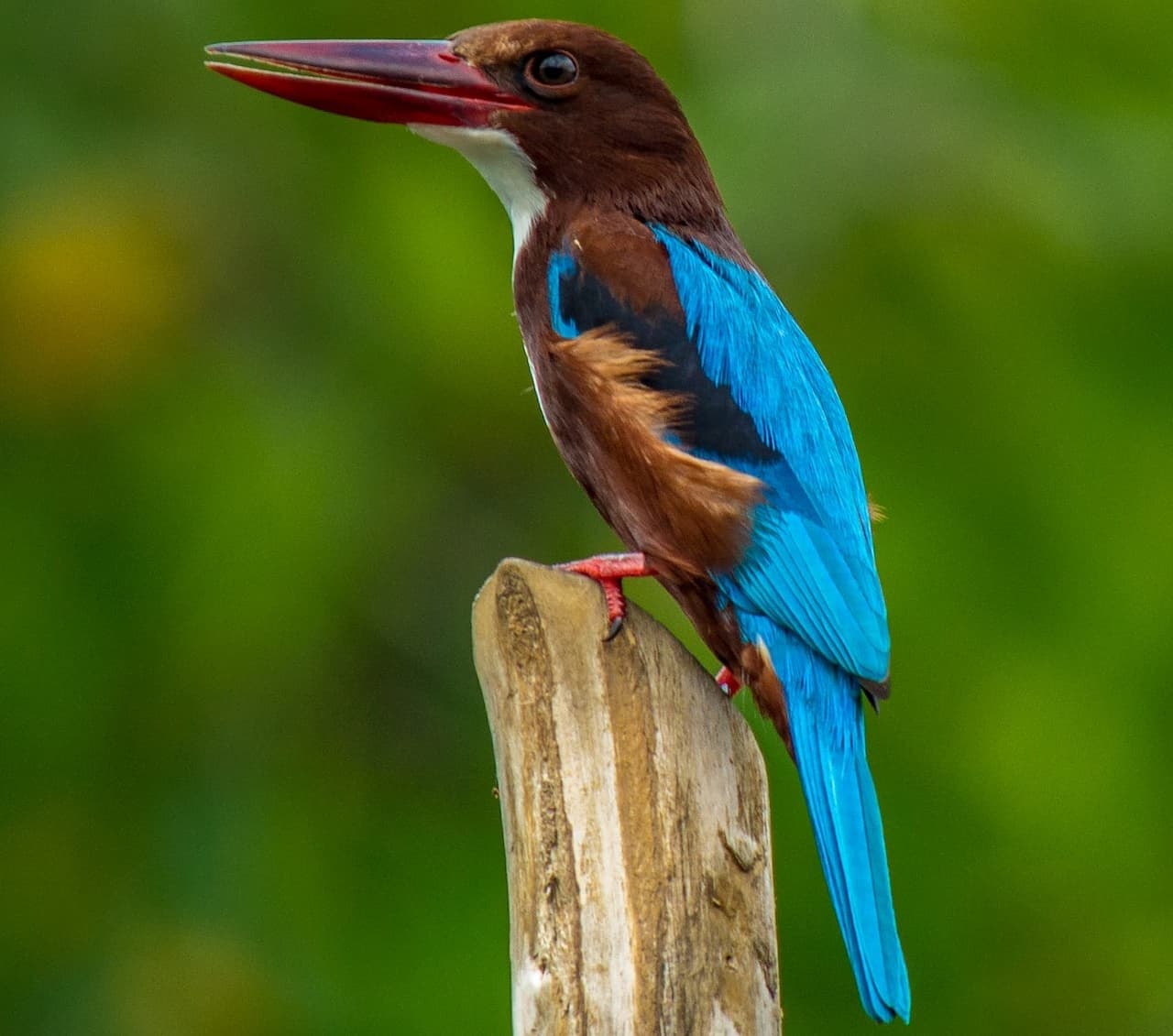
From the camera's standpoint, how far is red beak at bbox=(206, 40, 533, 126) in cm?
374

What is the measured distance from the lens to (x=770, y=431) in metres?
3.47

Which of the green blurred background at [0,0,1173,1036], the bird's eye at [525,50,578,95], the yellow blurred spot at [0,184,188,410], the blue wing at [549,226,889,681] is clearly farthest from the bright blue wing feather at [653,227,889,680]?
the yellow blurred spot at [0,184,188,410]

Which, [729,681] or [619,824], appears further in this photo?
[729,681]

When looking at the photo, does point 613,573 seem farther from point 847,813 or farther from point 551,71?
point 551,71

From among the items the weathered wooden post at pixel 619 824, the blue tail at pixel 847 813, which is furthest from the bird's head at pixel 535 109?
the weathered wooden post at pixel 619 824

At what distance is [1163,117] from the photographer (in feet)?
17.8

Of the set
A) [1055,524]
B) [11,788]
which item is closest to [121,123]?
[11,788]

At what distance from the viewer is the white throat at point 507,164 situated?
3840 millimetres

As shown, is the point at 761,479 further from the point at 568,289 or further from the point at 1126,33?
the point at 1126,33

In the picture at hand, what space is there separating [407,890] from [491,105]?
2.24m

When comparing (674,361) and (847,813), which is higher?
(674,361)

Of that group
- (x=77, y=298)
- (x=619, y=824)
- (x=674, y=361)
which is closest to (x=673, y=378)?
(x=674, y=361)

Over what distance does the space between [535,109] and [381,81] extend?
31 centimetres

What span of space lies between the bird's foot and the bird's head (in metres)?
0.86
